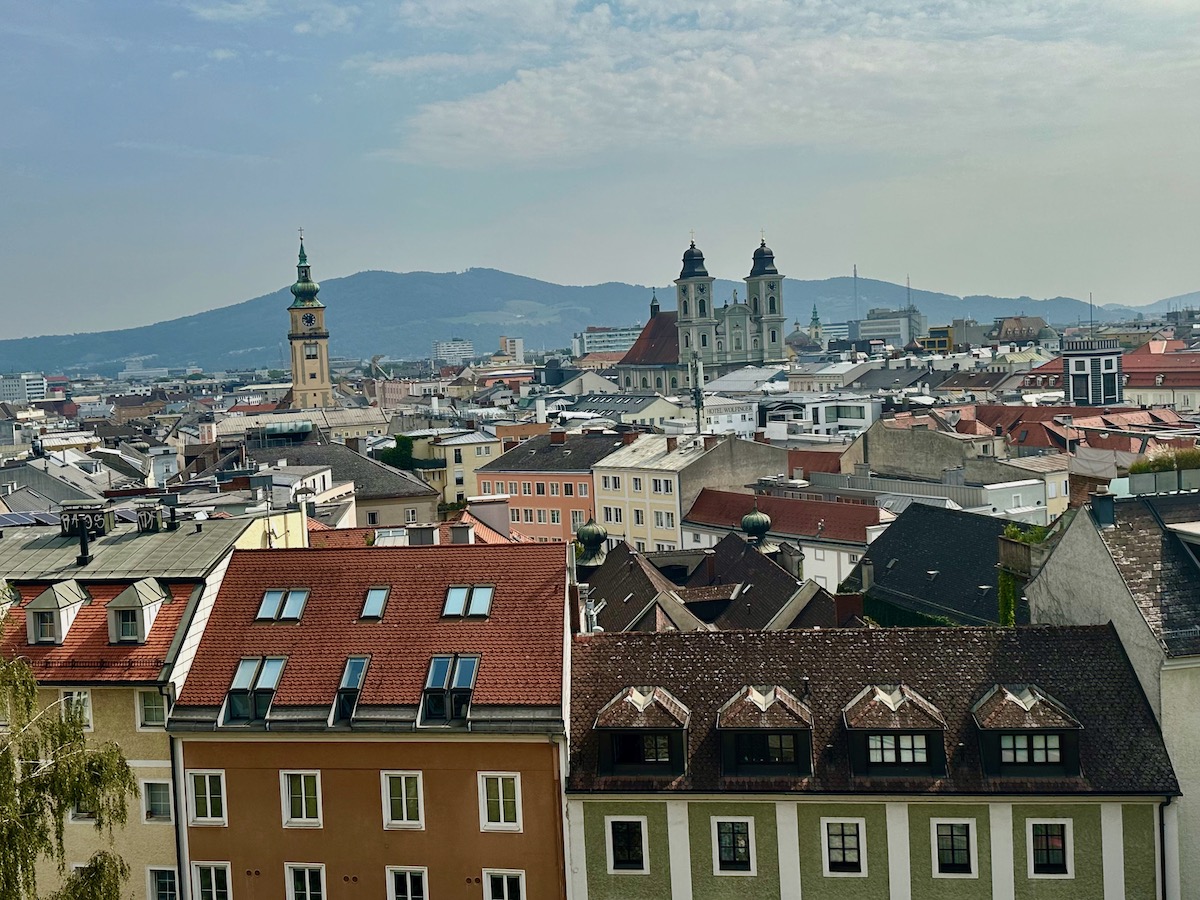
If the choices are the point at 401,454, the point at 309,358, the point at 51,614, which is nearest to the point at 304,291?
the point at 309,358

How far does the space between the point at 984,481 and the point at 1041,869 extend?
56.2m

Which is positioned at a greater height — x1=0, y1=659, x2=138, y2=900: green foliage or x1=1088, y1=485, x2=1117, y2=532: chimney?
x1=1088, y1=485, x2=1117, y2=532: chimney

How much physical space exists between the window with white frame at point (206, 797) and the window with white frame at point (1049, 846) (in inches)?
629

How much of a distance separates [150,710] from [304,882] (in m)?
4.87

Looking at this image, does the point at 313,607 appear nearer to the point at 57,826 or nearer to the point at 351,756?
the point at 351,756

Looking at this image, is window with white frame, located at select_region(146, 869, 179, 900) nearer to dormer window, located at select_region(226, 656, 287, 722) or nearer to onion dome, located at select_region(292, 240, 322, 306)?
dormer window, located at select_region(226, 656, 287, 722)

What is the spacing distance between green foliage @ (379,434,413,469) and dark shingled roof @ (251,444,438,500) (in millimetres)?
16190

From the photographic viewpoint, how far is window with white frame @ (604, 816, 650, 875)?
26406mm

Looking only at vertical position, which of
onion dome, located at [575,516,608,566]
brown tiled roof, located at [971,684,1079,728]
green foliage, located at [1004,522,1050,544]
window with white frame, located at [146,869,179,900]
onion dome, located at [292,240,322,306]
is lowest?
window with white frame, located at [146,869,179,900]

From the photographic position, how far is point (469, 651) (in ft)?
92.7

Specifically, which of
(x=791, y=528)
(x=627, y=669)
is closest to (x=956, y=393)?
(x=791, y=528)

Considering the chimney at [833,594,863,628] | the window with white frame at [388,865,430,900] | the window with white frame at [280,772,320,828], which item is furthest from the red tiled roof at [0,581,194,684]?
the chimney at [833,594,863,628]

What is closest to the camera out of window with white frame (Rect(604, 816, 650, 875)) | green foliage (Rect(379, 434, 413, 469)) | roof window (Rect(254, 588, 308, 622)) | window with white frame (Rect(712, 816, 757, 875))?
window with white frame (Rect(712, 816, 757, 875))

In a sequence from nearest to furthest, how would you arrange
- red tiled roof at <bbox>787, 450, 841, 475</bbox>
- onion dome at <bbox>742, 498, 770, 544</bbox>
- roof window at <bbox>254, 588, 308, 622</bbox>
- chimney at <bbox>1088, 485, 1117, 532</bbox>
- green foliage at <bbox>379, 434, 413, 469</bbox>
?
chimney at <bbox>1088, 485, 1117, 532</bbox> → roof window at <bbox>254, 588, 308, 622</bbox> → onion dome at <bbox>742, 498, 770, 544</bbox> → red tiled roof at <bbox>787, 450, 841, 475</bbox> → green foliage at <bbox>379, 434, 413, 469</bbox>
